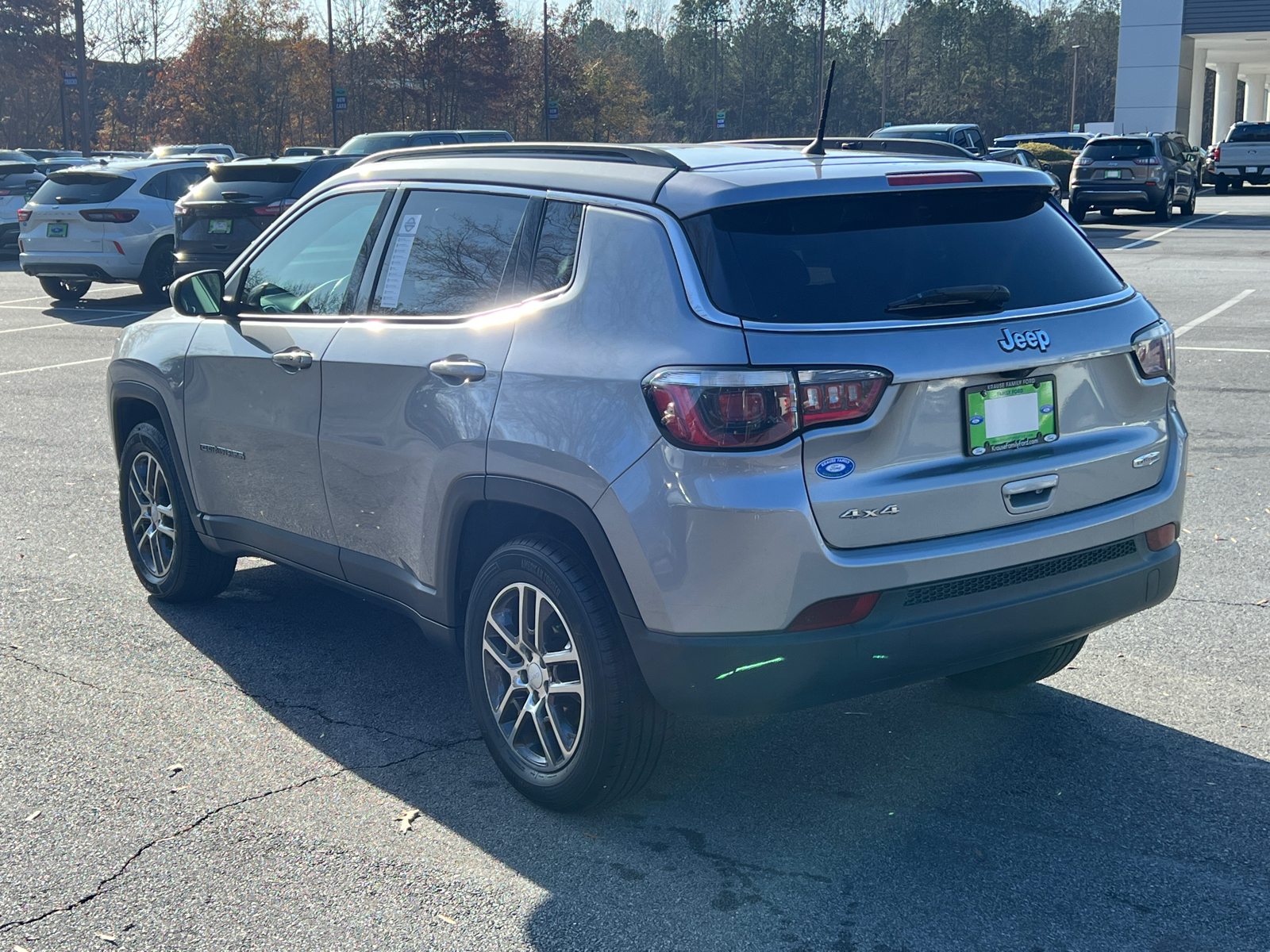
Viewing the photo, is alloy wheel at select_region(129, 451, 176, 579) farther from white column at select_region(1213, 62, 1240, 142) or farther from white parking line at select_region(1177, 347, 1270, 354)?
white column at select_region(1213, 62, 1240, 142)

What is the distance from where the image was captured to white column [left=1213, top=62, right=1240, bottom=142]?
64250 millimetres

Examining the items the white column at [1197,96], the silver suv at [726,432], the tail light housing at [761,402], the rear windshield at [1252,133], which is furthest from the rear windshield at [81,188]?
the white column at [1197,96]

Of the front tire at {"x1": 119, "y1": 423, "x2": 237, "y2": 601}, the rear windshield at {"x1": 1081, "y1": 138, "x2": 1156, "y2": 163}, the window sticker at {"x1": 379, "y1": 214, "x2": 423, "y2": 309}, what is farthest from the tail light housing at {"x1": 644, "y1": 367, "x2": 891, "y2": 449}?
the rear windshield at {"x1": 1081, "y1": 138, "x2": 1156, "y2": 163}

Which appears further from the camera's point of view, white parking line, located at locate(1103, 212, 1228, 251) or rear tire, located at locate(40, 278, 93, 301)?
white parking line, located at locate(1103, 212, 1228, 251)

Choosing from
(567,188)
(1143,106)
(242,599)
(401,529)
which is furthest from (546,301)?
(1143,106)

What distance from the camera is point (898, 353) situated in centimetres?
329

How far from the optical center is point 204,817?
3.83 m

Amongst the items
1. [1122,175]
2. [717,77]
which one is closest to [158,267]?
[1122,175]

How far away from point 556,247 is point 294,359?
123cm

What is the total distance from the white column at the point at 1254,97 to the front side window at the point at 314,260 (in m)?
79.5

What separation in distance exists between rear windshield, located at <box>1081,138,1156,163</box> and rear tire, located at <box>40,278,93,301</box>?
2053 cm

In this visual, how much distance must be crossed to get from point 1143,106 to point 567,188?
54.9m

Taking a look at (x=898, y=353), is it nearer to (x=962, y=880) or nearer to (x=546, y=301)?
(x=546, y=301)

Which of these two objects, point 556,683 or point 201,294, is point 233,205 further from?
point 556,683
